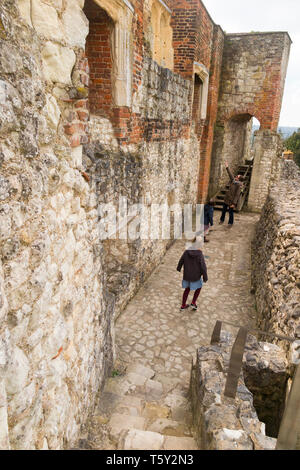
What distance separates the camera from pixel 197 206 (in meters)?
11.5

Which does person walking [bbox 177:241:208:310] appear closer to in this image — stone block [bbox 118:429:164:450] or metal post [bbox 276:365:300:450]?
stone block [bbox 118:429:164:450]

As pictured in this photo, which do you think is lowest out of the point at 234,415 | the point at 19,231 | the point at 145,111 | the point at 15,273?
the point at 234,415

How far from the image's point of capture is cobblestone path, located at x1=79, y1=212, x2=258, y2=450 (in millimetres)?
3039

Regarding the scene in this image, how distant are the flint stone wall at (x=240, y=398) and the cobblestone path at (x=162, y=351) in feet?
1.23

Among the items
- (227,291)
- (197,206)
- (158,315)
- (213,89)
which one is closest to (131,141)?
(158,315)

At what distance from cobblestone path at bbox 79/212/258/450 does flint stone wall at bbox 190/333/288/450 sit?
38 centimetres

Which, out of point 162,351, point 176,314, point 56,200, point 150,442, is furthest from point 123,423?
point 176,314

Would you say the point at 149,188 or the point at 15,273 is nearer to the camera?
the point at 15,273

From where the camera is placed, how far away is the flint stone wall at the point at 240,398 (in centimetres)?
227

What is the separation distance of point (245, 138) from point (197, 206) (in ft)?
21.8

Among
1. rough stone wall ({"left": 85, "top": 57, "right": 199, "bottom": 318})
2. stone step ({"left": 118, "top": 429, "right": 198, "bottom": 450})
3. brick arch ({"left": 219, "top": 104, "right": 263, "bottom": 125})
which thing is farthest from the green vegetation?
stone step ({"left": 118, "top": 429, "right": 198, "bottom": 450})

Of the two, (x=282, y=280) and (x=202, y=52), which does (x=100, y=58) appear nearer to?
(x=282, y=280)

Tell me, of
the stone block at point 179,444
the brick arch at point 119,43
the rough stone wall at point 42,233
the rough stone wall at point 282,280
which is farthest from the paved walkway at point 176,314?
the brick arch at point 119,43
